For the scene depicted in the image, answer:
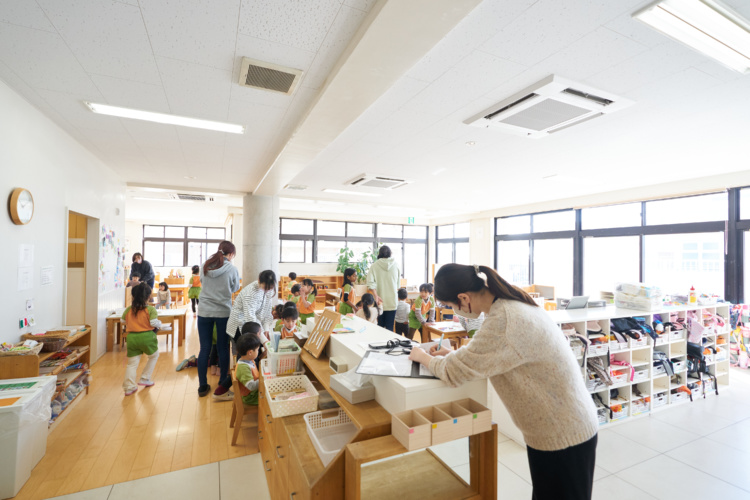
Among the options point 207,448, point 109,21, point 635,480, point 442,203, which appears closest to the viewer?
point 109,21

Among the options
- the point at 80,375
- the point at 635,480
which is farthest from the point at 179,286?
the point at 635,480

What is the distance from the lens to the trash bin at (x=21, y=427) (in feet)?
6.75

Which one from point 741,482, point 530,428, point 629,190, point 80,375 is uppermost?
point 629,190

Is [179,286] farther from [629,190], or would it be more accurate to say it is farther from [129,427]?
[629,190]

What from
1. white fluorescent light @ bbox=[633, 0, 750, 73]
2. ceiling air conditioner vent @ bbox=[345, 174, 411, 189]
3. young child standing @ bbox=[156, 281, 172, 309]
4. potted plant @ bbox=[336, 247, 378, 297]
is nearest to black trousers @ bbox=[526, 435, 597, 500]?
white fluorescent light @ bbox=[633, 0, 750, 73]

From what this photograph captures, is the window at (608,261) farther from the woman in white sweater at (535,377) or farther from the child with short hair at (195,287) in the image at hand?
the child with short hair at (195,287)

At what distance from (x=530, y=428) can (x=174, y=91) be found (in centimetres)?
318

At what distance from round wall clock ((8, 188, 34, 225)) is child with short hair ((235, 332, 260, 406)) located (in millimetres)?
1995

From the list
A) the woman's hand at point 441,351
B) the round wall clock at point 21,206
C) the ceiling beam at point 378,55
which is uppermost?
the ceiling beam at point 378,55

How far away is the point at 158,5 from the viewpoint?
1728 millimetres

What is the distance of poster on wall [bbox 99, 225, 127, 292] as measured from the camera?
472 centimetres

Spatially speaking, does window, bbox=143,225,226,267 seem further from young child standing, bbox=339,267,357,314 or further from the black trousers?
the black trousers

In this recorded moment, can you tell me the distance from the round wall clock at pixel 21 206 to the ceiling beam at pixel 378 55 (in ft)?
7.29

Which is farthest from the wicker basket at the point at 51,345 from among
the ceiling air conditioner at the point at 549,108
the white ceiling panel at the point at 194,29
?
the ceiling air conditioner at the point at 549,108
